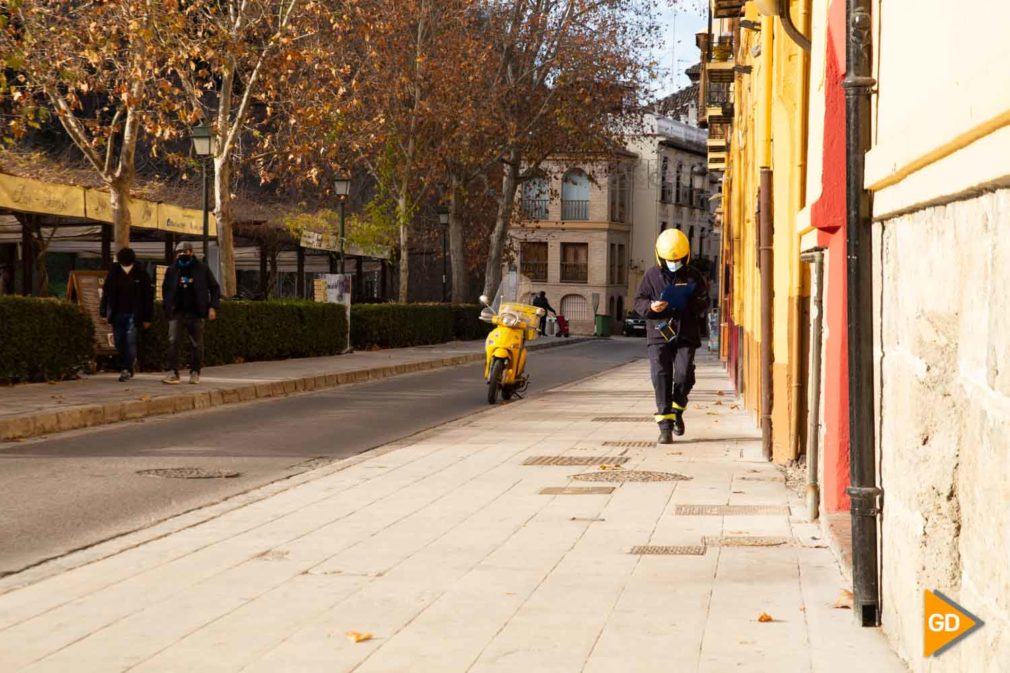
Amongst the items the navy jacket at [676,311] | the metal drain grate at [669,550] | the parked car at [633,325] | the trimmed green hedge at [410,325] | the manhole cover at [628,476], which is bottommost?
A: the parked car at [633,325]

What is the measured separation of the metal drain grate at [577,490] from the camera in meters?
9.26

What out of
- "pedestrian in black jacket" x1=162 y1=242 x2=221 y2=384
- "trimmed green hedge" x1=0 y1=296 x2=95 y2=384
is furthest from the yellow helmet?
"trimmed green hedge" x1=0 y1=296 x2=95 y2=384

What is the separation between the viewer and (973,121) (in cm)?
312

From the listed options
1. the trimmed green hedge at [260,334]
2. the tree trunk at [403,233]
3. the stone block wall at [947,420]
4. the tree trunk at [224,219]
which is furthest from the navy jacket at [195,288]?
the tree trunk at [403,233]

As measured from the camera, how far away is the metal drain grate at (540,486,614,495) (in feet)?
30.4

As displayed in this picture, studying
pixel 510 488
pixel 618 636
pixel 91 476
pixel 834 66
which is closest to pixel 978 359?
pixel 618 636

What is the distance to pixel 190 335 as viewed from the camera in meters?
19.7

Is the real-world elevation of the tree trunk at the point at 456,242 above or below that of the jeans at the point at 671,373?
above

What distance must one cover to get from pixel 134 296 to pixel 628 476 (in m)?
11.0

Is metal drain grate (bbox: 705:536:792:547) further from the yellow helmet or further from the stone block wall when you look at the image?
the yellow helmet

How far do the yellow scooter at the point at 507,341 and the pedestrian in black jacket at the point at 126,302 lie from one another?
456 centimetres

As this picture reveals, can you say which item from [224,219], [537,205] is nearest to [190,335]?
[224,219]

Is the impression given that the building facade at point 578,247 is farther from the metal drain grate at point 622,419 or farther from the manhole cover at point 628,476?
the manhole cover at point 628,476

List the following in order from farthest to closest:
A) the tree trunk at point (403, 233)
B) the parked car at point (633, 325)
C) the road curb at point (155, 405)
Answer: the parked car at point (633, 325)
the tree trunk at point (403, 233)
the road curb at point (155, 405)
